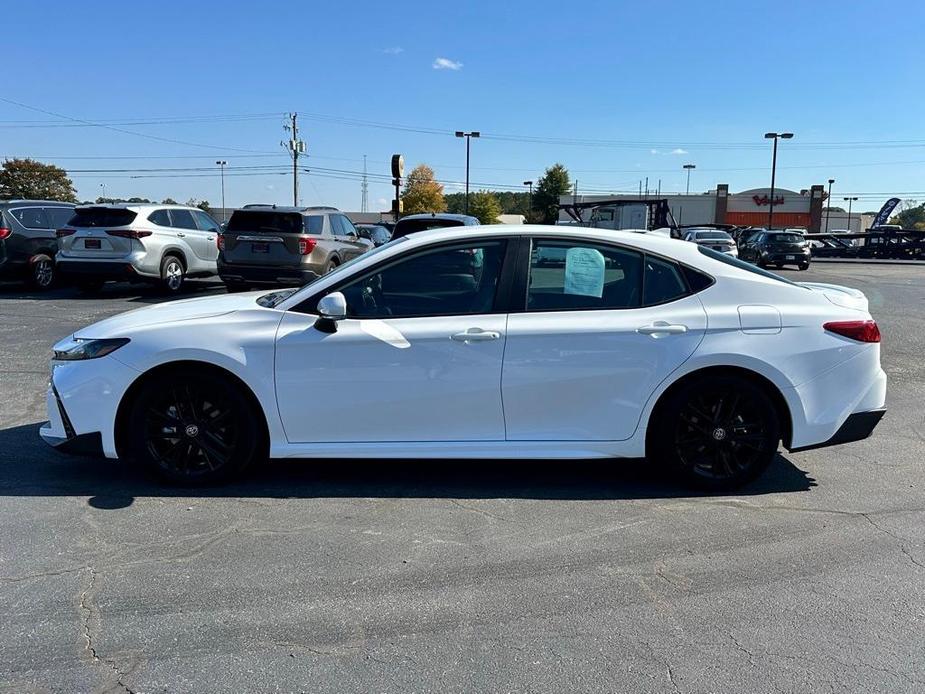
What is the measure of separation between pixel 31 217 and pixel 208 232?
10.8ft

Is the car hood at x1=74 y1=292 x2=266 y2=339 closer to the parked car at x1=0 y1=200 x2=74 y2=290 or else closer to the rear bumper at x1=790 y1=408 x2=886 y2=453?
the rear bumper at x1=790 y1=408 x2=886 y2=453

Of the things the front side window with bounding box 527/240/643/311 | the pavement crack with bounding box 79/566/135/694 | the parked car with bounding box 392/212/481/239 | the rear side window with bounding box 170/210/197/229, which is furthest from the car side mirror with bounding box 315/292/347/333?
the rear side window with bounding box 170/210/197/229

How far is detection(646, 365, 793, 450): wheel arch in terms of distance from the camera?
169 inches

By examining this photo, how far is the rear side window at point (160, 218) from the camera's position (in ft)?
46.3

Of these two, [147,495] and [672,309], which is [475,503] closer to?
[672,309]

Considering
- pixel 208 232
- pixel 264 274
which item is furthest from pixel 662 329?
pixel 208 232

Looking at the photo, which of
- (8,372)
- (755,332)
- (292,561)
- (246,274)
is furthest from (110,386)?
(246,274)

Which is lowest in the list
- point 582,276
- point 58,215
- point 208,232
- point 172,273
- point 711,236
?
point 172,273

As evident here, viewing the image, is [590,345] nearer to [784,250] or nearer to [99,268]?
[99,268]

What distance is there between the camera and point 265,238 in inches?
518

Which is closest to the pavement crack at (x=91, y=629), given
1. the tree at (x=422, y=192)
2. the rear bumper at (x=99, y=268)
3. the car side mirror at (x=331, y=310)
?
the car side mirror at (x=331, y=310)

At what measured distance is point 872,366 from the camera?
443 centimetres

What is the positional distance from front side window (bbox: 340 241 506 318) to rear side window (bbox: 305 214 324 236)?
933cm

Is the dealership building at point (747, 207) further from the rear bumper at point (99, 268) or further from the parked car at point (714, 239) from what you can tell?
the rear bumper at point (99, 268)
